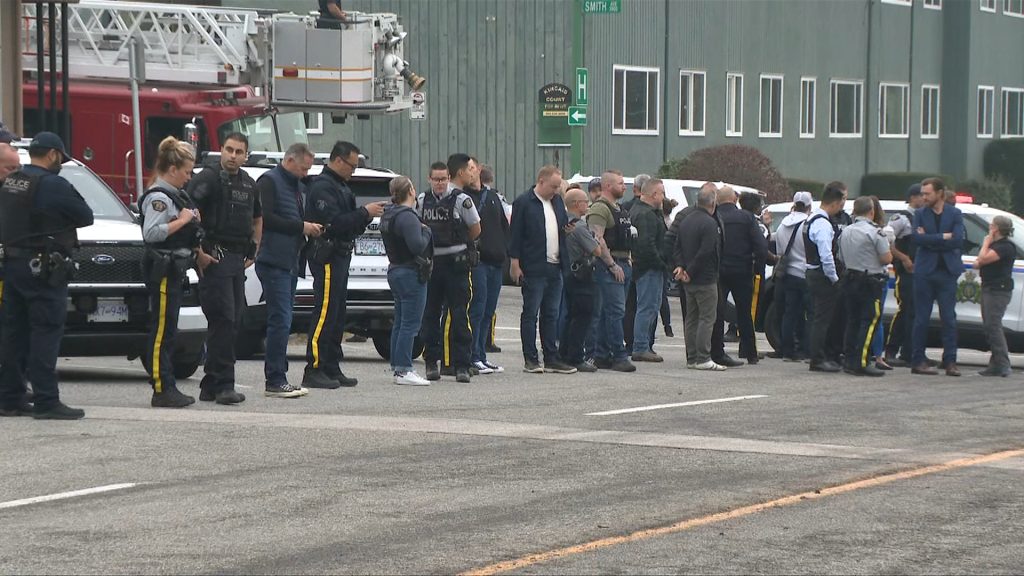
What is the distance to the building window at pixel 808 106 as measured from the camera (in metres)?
47.0

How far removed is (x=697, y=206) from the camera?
17.6 m

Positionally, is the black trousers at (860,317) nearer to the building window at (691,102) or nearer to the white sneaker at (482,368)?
the white sneaker at (482,368)

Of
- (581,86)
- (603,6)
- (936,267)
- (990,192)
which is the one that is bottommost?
(936,267)

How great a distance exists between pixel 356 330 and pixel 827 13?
3209cm

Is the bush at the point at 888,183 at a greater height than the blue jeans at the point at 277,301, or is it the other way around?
the bush at the point at 888,183

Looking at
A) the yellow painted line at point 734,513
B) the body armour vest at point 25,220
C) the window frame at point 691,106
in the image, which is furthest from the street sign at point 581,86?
the yellow painted line at point 734,513

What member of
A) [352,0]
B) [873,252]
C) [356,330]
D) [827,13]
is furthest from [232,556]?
[827,13]

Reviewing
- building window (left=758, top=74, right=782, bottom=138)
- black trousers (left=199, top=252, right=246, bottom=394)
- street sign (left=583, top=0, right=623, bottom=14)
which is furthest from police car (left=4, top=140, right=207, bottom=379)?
building window (left=758, top=74, right=782, bottom=138)

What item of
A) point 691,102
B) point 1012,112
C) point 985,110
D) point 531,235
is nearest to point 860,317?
point 531,235

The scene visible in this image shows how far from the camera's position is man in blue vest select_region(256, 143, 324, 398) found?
1334 cm

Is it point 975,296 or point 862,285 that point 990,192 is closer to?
point 975,296

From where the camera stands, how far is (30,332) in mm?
12031

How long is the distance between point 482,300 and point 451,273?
939 millimetres

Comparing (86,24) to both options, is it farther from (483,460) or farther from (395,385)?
(483,460)
